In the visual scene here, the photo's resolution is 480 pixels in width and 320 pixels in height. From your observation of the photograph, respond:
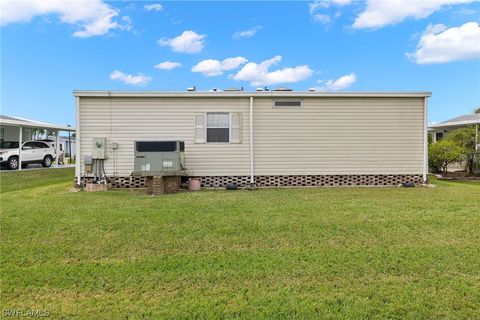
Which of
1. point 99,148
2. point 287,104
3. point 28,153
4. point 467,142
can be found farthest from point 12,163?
point 467,142

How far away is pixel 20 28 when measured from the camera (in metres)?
11.5

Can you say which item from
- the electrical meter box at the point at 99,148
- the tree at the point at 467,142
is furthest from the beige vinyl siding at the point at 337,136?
the tree at the point at 467,142

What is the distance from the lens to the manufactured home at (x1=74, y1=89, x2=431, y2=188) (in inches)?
377

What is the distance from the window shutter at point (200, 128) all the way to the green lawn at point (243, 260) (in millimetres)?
3484

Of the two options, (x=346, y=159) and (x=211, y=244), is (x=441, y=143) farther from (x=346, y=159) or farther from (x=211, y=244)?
(x=211, y=244)

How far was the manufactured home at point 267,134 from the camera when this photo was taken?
9.58 metres

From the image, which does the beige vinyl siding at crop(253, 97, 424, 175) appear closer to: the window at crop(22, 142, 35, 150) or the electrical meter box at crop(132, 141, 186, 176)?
the electrical meter box at crop(132, 141, 186, 176)

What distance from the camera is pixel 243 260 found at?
3734 millimetres

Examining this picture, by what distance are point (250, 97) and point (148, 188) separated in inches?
145

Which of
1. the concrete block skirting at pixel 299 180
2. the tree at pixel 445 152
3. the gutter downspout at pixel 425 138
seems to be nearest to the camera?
Answer: the concrete block skirting at pixel 299 180

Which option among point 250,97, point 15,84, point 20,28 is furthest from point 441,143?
point 15,84

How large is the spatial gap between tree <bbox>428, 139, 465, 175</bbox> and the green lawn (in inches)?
286

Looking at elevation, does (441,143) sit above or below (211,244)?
above

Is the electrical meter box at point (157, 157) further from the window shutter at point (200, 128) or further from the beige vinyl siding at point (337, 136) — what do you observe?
the beige vinyl siding at point (337, 136)
